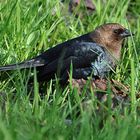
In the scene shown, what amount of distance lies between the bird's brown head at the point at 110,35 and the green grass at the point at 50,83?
0.27 ft

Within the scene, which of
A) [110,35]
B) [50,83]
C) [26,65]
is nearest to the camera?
[50,83]

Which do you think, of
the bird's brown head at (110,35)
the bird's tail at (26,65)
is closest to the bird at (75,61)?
the bird's tail at (26,65)

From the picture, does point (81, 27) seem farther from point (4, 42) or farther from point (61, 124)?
point (61, 124)

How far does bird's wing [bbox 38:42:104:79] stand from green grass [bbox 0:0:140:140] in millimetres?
154

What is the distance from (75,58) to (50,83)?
1.51 feet

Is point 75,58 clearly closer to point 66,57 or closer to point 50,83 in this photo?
point 66,57

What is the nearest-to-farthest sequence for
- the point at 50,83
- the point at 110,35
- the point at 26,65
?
the point at 50,83 → the point at 26,65 → the point at 110,35

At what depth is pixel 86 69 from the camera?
5.14 meters

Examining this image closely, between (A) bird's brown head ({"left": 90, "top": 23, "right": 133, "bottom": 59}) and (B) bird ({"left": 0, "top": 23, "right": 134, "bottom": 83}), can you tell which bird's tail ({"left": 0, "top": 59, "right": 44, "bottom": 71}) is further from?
(A) bird's brown head ({"left": 90, "top": 23, "right": 133, "bottom": 59})

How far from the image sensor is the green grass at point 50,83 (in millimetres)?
3258

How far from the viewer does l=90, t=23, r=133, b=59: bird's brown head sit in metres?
5.53

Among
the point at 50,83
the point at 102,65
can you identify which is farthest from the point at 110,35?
the point at 50,83

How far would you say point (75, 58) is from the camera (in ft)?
16.9

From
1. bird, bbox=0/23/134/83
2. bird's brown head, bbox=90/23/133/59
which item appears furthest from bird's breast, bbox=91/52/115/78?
bird's brown head, bbox=90/23/133/59
